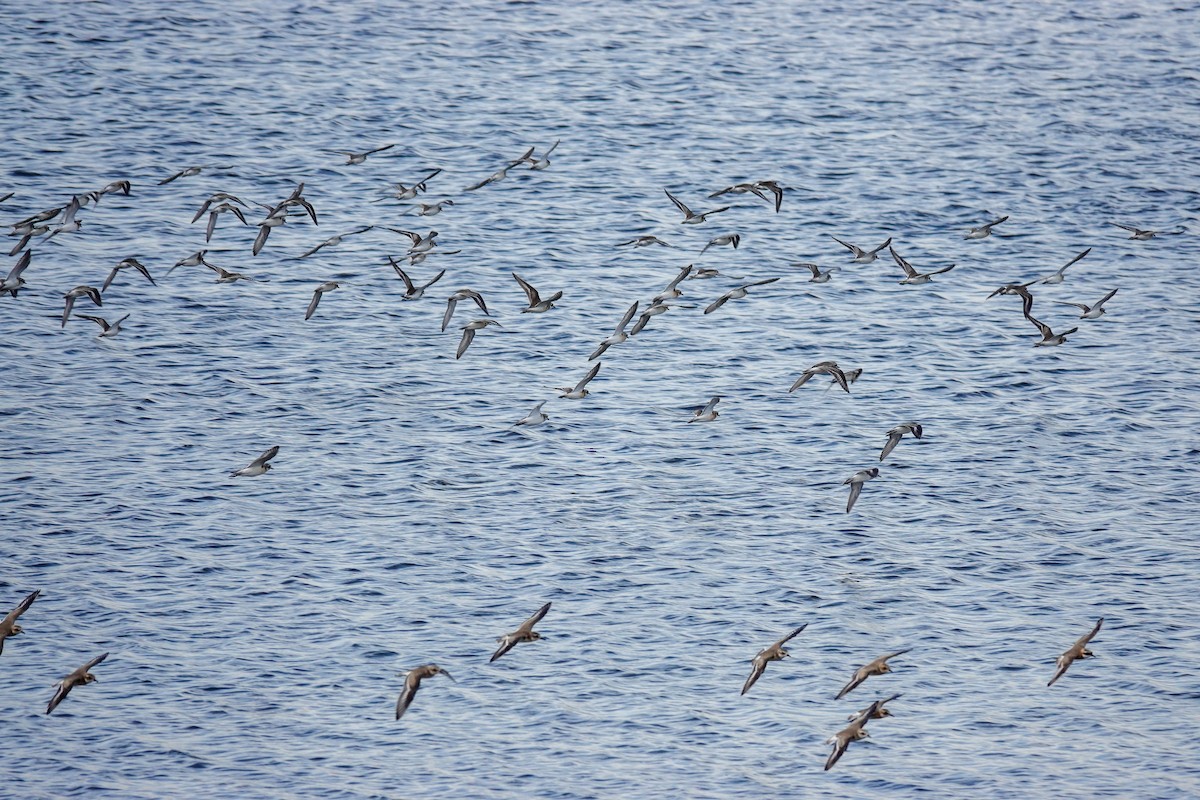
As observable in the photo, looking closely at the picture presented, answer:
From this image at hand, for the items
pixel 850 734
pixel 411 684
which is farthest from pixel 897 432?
pixel 411 684

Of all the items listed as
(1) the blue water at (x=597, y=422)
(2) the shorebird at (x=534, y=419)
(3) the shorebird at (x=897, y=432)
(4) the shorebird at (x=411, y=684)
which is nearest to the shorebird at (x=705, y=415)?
(1) the blue water at (x=597, y=422)

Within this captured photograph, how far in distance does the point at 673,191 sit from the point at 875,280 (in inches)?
477

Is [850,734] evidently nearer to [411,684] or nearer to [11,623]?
[411,684]

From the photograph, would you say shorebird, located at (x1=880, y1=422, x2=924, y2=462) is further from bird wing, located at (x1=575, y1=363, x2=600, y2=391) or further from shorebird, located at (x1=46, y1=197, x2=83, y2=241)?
shorebird, located at (x1=46, y1=197, x2=83, y2=241)

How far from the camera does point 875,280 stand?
67125 mm

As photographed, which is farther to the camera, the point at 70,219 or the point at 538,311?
the point at 70,219

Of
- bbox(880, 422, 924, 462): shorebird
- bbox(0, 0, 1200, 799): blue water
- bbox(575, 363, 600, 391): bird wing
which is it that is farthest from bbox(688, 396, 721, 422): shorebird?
bbox(880, 422, 924, 462): shorebird

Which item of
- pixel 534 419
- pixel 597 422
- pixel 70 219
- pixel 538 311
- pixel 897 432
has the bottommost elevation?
pixel 597 422

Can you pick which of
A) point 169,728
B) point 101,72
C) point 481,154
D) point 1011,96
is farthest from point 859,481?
point 101,72

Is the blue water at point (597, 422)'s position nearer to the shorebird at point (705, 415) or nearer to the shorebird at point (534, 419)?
the shorebird at point (534, 419)

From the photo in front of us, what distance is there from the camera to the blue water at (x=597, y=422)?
3966 centimetres

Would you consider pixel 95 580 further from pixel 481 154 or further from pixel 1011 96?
pixel 1011 96

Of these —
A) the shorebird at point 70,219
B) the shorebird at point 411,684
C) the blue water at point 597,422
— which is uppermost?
the shorebird at point 70,219

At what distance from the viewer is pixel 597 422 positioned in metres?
54.9
